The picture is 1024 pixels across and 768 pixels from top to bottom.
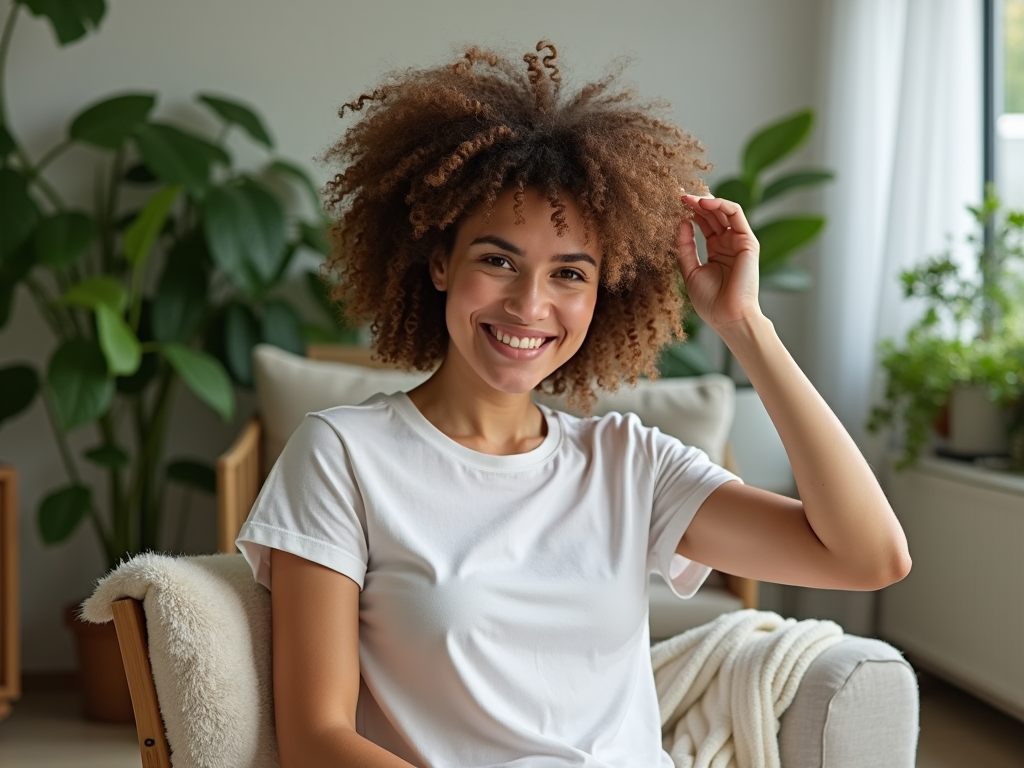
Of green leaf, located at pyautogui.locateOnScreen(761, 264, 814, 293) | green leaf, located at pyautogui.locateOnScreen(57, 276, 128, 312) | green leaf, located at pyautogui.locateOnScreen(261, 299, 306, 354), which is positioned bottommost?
green leaf, located at pyautogui.locateOnScreen(261, 299, 306, 354)

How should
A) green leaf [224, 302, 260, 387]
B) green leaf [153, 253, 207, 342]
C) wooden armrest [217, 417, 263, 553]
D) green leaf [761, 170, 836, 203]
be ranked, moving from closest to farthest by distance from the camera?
wooden armrest [217, 417, 263, 553] < green leaf [153, 253, 207, 342] < green leaf [224, 302, 260, 387] < green leaf [761, 170, 836, 203]

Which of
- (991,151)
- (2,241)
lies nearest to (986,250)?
(991,151)

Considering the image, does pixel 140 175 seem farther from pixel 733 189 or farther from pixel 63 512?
pixel 733 189

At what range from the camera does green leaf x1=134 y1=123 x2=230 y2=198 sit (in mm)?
3201

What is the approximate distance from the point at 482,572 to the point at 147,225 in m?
2.03

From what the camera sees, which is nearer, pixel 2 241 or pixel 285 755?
pixel 285 755

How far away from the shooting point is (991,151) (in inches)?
148

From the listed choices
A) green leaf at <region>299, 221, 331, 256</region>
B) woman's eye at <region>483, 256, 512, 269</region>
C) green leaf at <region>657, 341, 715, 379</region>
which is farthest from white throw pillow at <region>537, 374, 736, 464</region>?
woman's eye at <region>483, 256, 512, 269</region>

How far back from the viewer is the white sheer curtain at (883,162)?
3.61m

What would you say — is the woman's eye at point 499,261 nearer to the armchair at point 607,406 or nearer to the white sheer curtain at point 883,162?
the armchair at point 607,406

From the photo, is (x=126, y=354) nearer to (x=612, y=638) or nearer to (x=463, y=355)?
(x=463, y=355)

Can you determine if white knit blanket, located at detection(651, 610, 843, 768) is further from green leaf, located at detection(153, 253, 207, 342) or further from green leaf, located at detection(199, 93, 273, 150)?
green leaf, located at detection(199, 93, 273, 150)

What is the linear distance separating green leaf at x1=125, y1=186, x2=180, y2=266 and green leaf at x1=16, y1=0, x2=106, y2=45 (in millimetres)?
515

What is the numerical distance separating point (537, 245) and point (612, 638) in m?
0.48
